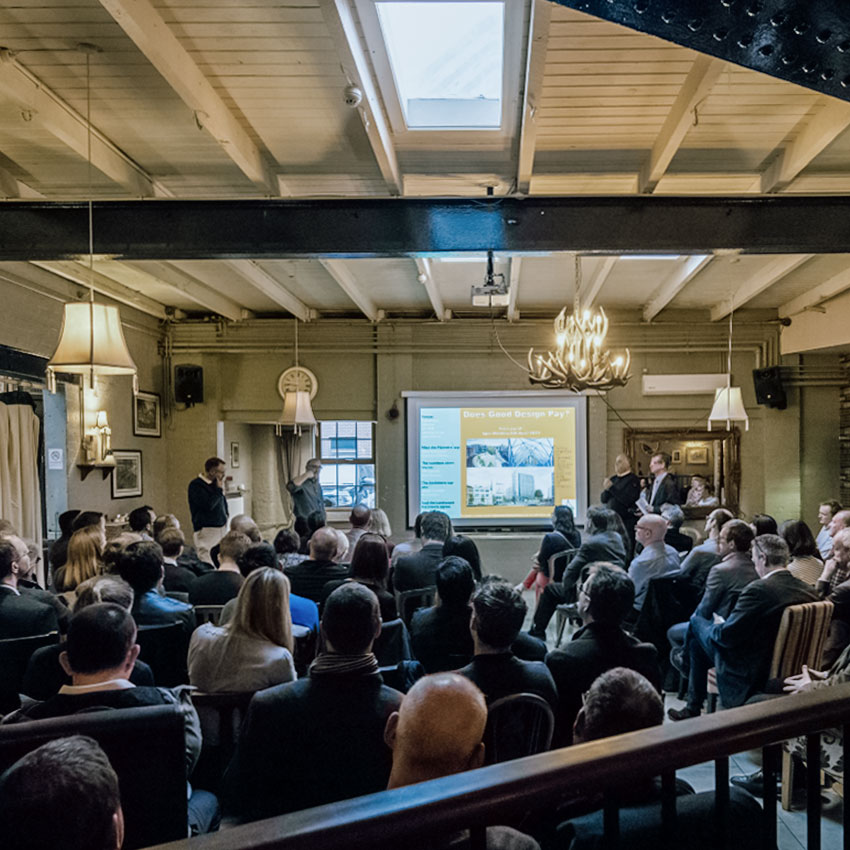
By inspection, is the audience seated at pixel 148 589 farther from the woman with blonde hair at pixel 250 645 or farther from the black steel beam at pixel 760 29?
the black steel beam at pixel 760 29

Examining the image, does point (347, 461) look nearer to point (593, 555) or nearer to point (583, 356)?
point (593, 555)

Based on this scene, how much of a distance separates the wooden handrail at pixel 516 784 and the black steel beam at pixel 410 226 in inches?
113

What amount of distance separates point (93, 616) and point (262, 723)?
569mm

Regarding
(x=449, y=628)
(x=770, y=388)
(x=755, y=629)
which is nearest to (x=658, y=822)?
(x=449, y=628)

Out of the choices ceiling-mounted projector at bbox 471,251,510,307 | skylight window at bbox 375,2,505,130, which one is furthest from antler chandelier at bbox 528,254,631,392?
Result: skylight window at bbox 375,2,505,130

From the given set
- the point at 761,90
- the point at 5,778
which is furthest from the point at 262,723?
the point at 761,90

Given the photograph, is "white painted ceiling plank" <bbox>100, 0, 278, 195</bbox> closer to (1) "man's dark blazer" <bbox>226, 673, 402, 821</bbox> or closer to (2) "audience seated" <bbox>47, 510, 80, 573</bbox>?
(1) "man's dark blazer" <bbox>226, 673, 402, 821</bbox>

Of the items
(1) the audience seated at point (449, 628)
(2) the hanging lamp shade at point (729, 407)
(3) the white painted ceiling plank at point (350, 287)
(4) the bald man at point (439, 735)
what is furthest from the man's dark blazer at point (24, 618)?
(2) the hanging lamp shade at point (729, 407)

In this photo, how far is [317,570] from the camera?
377 centimetres

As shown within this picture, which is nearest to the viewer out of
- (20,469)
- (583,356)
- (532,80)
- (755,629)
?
(532,80)

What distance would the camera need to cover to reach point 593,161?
3.95 metres

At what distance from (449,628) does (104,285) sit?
16.6ft

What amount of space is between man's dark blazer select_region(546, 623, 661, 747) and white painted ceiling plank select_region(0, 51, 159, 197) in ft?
10.4

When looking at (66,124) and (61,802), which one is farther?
(66,124)
